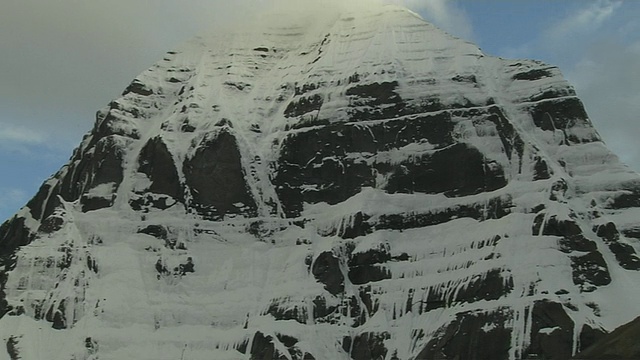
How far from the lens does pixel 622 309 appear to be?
197750 millimetres

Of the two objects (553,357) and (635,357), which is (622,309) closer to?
(553,357)

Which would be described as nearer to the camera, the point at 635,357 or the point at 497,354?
the point at 635,357

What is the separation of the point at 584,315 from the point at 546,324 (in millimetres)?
6017

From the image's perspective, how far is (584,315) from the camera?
197 meters

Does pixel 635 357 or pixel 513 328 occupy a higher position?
pixel 513 328


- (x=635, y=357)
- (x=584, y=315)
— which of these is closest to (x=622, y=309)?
(x=584, y=315)

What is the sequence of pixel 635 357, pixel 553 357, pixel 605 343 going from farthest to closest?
pixel 553 357 → pixel 605 343 → pixel 635 357

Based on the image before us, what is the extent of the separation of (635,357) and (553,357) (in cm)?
4208

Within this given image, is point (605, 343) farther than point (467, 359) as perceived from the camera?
No

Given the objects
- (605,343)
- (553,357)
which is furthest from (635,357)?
(553,357)

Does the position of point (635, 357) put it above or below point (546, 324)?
below

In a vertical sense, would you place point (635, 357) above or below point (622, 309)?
below

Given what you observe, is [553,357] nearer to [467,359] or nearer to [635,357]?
[467,359]

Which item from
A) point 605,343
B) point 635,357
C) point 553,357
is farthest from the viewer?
point 553,357
